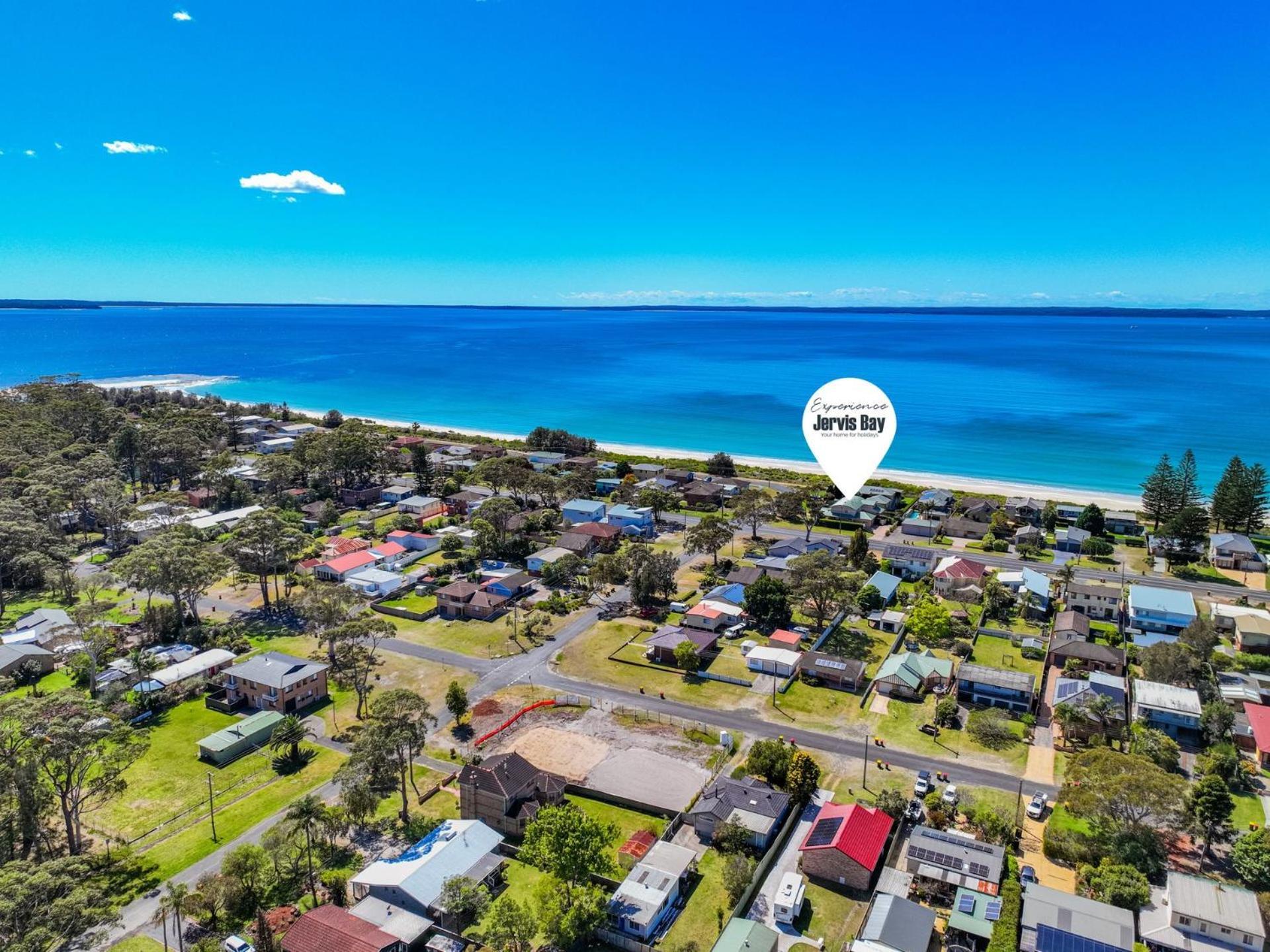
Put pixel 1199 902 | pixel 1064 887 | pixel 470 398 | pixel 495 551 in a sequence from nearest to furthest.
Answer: pixel 1199 902 → pixel 1064 887 → pixel 495 551 → pixel 470 398

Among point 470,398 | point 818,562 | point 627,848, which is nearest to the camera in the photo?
point 627,848

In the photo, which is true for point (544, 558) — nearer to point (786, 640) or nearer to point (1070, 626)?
point (786, 640)

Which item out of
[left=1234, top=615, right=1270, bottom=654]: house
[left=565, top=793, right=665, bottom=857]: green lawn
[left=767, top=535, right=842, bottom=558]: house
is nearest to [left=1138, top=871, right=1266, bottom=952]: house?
[left=565, top=793, right=665, bottom=857]: green lawn

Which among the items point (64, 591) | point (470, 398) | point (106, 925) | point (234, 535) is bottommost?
point (106, 925)

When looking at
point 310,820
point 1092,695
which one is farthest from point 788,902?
point 1092,695

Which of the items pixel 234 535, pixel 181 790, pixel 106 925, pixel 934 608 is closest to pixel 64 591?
pixel 234 535

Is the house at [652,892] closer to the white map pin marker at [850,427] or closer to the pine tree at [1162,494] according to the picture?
the white map pin marker at [850,427]

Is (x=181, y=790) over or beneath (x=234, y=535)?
beneath

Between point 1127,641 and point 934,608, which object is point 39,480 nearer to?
point 934,608
